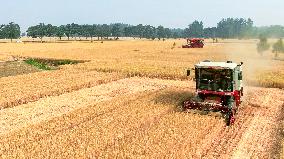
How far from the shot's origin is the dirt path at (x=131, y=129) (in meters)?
12.8

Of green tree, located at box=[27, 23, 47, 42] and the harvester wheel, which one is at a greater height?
green tree, located at box=[27, 23, 47, 42]

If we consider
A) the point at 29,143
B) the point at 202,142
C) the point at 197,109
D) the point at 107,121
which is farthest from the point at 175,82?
the point at 29,143

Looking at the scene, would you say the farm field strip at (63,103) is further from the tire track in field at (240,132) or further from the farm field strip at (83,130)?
the tire track in field at (240,132)

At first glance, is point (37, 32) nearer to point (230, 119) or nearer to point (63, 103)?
point (63, 103)

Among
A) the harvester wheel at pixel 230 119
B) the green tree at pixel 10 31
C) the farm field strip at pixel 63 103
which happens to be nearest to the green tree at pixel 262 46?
the farm field strip at pixel 63 103

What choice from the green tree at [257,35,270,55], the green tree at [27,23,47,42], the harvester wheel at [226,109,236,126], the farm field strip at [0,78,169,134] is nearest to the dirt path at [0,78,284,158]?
the farm field strip at [0,78,169,134]

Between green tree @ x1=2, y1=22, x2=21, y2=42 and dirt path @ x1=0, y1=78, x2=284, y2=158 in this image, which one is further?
green tree @ x1=2, y1=22, x2=21, y2=42

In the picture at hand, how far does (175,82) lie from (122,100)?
8141mm

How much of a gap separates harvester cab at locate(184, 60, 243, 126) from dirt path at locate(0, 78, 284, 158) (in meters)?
0.61

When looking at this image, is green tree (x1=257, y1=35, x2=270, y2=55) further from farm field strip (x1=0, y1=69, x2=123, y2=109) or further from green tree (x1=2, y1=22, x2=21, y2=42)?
green tree (x1=2, y1=22, x2=21, y2=42)

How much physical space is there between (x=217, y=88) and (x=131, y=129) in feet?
15.9

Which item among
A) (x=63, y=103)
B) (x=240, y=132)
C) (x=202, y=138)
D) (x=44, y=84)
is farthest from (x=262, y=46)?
(x=202, y=138)

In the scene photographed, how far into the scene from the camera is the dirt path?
12.8m

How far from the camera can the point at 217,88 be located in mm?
17656
